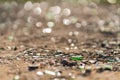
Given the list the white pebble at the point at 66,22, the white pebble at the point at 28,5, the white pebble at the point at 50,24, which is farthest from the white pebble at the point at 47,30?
the white pebble at the point at 28,5

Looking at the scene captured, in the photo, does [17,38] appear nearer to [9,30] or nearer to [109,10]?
[9,30]

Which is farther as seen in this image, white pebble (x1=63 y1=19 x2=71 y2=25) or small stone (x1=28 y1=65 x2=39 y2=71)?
white pebble (x1=63 y1=19 x2=71 y2=25)

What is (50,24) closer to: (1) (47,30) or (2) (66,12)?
(1) (47,30)

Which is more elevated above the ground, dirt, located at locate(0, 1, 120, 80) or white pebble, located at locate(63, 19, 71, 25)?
white pebble, located at locate(63, 19, 71, 25)

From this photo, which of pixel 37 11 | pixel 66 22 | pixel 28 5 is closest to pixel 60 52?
pixel 66 22

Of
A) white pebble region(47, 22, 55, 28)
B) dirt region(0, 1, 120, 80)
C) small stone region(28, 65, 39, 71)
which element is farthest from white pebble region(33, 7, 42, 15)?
small stone region(28, 65, 39, 71)

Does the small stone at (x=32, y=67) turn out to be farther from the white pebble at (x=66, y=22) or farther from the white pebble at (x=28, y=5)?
the white pebble at (x=28, y=5)

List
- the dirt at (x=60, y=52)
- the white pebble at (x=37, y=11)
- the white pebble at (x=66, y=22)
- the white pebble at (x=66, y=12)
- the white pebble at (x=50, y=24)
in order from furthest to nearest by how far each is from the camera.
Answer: the white pebble at (x=37, y=11) → the white pebble at (x=66, y=12) → the white pebble at (x=66, y=22) → the white pebble at (x=50, y=24) → the dirt at (x=60, y=52)

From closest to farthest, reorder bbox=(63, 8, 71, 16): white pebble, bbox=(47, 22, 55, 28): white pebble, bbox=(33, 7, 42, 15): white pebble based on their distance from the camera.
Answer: bbox=(47, 22, 55, 28): white pebble → bbox=(63, 8, 71, 16): white pebble → bbox=(33, 7, 42, 15): white pebble

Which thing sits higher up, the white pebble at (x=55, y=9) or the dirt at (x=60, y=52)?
the white pebble at (x=55, y=9)

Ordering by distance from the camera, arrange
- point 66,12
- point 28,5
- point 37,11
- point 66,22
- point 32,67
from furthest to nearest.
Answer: point 28,5
point 37,11
point 66,12
point 66,22
point 32,67

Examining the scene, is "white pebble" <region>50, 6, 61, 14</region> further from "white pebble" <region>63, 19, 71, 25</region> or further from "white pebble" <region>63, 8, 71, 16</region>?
"white pebble" <region>63, 19, 71, 25</region>

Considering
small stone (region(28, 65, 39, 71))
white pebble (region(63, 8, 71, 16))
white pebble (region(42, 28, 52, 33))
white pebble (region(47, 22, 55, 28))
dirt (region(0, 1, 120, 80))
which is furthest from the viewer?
white pebble (region(63, 8, 71, 16))

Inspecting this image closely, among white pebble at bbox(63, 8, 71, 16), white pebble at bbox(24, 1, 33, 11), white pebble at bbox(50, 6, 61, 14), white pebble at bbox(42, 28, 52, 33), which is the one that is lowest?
white pebble at bbox(42, 28, 52, 33)
